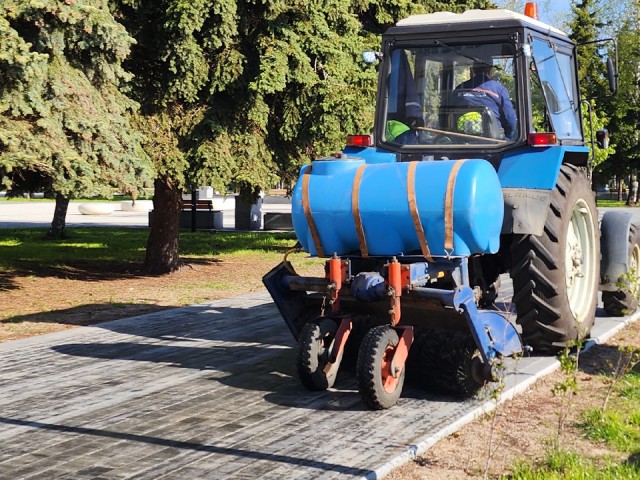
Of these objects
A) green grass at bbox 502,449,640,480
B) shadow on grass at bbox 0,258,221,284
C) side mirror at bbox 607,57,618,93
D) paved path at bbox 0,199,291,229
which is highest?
side mirror at bbox 607,57,618,93

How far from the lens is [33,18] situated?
38.8 feet

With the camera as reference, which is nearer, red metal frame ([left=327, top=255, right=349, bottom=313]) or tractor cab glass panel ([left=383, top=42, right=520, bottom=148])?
red metal frame ([left=327, top=255, right=349, bottom=313])

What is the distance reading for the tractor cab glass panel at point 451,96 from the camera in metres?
8.60

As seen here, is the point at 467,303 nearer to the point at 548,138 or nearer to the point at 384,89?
the point at 548,138

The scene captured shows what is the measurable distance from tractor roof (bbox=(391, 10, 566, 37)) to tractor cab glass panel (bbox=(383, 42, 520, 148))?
182 mm

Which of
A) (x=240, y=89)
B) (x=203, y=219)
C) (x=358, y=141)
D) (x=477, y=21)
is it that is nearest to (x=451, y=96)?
(x=477, y=21)

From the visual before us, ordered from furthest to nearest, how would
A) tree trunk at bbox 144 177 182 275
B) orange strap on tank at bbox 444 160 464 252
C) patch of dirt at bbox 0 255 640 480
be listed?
tree trunk at bbox 144 177 182 275 < orange strap on tank at bbox 444 160 464 252 < patch of dirt at bbox 0 255 640 480

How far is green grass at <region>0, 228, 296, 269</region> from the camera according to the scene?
67.0ft

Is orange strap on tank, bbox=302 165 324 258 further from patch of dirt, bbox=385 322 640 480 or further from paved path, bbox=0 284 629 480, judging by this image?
patch of dirt, bbox=385 322 640 480

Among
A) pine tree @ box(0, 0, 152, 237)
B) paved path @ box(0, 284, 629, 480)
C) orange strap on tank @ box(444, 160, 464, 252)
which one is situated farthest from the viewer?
pine tree @ box(0, 0, 152, 237)

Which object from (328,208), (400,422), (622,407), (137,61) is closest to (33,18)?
(137,61)

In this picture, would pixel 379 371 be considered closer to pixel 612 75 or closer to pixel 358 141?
pixel 358 141

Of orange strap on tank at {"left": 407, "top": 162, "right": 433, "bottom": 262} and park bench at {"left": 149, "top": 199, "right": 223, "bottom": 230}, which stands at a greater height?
orange strap on tank at {"left": 407, "top": 162, "right": 433, "bottom": 262}

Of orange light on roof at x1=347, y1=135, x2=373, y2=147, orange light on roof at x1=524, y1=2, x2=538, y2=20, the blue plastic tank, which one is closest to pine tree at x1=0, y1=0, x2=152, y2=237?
orange light on roof at x1=347, y1=135, x2=373, y2=147
